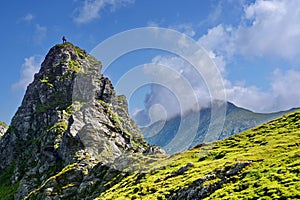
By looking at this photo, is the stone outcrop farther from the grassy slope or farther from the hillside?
the grassy slope

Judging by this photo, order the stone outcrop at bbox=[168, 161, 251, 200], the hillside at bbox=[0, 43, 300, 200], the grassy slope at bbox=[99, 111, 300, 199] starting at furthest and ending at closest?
1. the stone outcrop at bbox=[168, 161, 251, 200]
2. the hillside at bbox=[0, 43, 300, 200]
3. the grassy slope at bbox=[99, 111, 300, 199]

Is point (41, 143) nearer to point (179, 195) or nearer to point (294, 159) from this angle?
point (179, 195)

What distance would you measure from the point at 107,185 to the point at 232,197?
6166cm

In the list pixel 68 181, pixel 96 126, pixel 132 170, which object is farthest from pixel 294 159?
pixel 96 126

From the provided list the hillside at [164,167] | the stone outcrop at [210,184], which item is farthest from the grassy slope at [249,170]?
the stone outcrop at [210,184]

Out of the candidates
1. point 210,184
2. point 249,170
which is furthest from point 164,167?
point 249,170

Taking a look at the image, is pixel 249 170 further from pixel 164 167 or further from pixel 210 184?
pixel 164 167

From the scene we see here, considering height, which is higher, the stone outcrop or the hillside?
the hillside

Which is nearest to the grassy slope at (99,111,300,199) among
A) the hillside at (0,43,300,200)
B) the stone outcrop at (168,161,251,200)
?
the hillside at (0,43,300,200)

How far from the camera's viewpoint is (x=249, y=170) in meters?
48.7

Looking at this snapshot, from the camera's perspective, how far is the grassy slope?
4053cm

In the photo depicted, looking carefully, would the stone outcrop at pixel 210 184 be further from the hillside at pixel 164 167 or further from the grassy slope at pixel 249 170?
the grassy slope at pixel 249 170

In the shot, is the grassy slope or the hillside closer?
the grassy slope

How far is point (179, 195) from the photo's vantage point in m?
55.0
